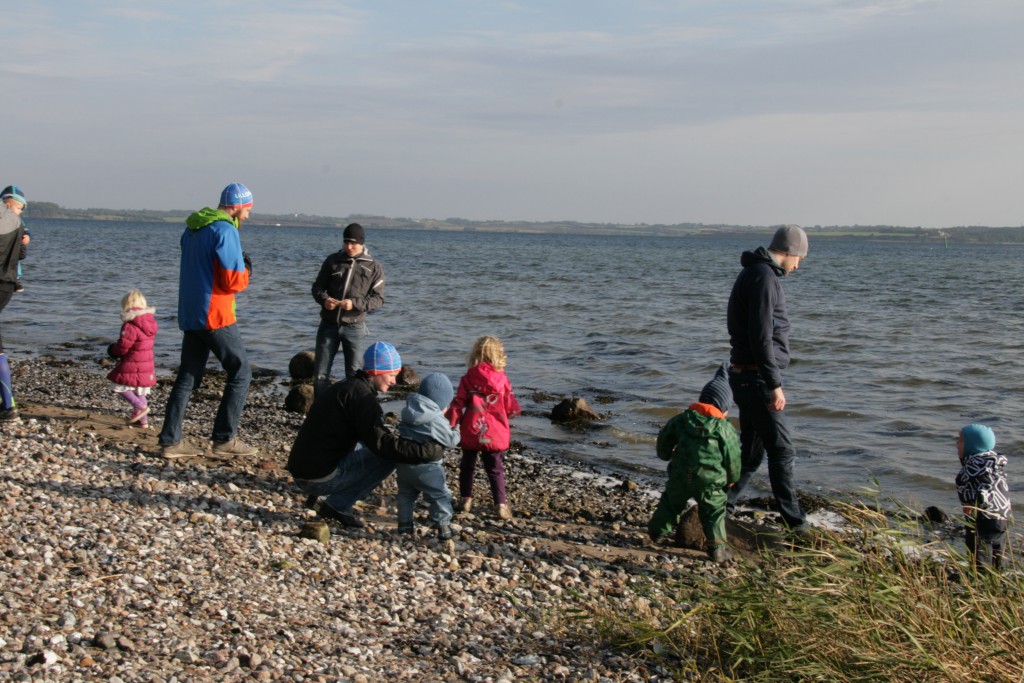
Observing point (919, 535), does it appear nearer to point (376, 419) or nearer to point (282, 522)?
point (376, 419)

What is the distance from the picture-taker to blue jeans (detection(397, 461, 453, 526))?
258 inches

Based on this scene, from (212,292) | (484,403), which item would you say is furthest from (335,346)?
(484,403)

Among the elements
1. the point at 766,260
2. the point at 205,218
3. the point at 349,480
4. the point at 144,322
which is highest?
the point at 205,218

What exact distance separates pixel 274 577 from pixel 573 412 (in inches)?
278

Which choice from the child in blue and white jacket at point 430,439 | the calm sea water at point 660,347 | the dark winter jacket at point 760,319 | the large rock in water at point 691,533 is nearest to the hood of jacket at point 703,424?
the dark winter jacket at point 760,319

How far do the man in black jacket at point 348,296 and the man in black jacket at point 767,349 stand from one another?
11.7ft

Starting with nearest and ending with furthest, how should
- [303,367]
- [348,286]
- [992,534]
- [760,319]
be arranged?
[992,534]
[760,319]
[348,286]
[303,367]

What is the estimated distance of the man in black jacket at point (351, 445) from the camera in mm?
6371

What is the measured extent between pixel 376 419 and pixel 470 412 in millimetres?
1030

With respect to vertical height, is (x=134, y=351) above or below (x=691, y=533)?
above

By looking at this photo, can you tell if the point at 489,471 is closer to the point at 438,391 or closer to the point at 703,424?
the point at 438,391

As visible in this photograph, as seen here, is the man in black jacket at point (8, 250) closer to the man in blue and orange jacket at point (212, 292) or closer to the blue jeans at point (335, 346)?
the man in blue and orange jacket at point (212, 292)

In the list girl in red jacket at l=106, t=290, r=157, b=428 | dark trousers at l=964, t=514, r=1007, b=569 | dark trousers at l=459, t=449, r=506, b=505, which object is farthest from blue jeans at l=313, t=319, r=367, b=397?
dark trousers at l=964, t=514, r=1007, b=569

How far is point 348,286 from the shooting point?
8867 millimetres
